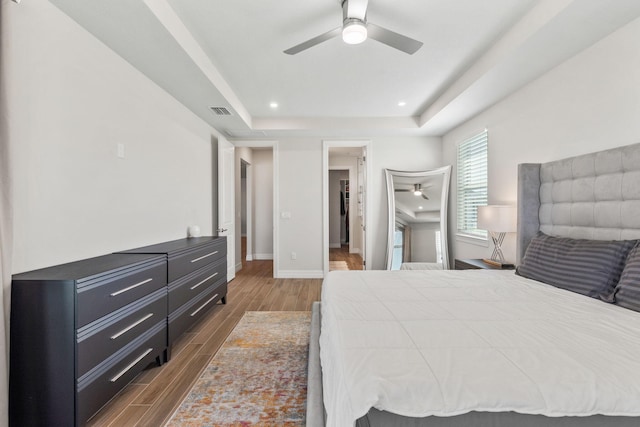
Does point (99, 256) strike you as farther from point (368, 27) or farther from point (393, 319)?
point (368, 27)

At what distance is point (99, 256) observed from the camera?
6.91 feet

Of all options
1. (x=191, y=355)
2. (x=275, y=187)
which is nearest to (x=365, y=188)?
(x=275, y=187)

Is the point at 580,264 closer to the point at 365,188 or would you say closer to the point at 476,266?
the point at 476,266

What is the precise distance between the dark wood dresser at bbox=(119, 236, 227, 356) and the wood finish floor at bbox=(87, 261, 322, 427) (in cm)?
16

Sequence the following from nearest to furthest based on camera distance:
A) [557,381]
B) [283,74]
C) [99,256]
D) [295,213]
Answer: [557,381]
[99,256]
[283,74]
[295,213]

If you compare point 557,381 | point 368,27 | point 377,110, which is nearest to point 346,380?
point 557,381

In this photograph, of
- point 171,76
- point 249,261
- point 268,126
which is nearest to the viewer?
point 171,76

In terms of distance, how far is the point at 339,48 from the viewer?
260 cm

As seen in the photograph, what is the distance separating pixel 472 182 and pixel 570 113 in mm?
1663

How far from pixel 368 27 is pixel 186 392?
2609mm

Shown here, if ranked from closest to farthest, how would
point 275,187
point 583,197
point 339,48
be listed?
1. point 583,197
2. point 339,48
3. point 275,187

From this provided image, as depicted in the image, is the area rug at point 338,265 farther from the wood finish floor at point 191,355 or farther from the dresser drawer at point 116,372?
the dresser drawer at point 116,372

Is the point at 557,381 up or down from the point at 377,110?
down

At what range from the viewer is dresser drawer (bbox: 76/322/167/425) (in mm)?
1471
